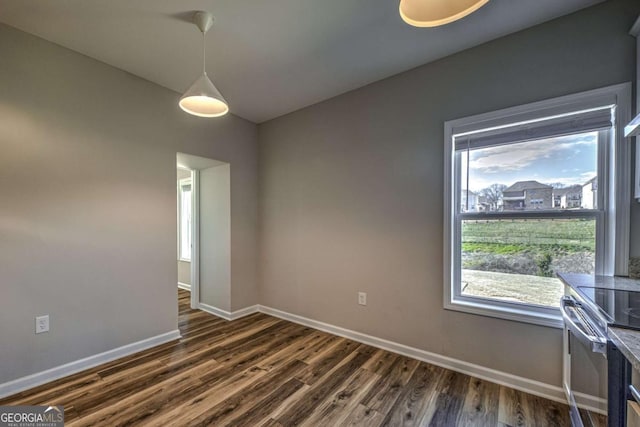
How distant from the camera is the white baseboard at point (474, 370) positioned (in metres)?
1.36

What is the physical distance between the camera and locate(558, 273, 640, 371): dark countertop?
2.61 ft

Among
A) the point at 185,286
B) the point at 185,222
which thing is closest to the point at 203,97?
the point at 185,222

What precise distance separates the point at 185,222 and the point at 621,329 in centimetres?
535

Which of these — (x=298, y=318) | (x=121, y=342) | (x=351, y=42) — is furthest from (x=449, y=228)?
(x=121, y=342)

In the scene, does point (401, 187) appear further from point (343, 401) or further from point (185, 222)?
point (185, 222)

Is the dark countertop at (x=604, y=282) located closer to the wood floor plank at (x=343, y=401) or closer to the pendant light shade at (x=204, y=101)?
the wood floor plank at (x=343, y=401)

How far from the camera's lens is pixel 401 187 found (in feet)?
8.43

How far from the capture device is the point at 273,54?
2314 millimetres

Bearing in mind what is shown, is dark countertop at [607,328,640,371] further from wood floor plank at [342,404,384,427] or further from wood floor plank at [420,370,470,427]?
wood floor plank at [342,404,384,427]

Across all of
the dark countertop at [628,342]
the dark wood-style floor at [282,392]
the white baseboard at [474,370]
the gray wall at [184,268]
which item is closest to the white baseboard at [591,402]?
the white baseboard at [474,370]

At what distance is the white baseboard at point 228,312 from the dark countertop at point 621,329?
3.31 meters

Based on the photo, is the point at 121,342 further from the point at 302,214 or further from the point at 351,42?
the point at 351,42

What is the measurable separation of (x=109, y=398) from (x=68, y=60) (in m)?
2.65

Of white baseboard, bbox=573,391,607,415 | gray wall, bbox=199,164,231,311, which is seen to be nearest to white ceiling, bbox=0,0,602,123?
gray wall, bbox=199,164,231,311
